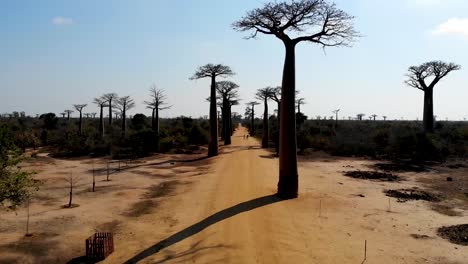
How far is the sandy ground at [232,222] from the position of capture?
7625 mm

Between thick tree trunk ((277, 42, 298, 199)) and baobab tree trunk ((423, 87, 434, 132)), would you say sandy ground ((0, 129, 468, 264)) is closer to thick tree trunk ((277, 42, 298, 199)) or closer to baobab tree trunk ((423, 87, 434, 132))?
thick tree trunk ((277, 42, 298, 199))

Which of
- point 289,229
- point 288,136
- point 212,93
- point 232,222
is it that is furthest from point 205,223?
point 212,93

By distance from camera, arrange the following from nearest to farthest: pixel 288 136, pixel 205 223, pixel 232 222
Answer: pixel 232 222 → pixel 205 223 → pixel 288 136

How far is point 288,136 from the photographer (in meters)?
12.3

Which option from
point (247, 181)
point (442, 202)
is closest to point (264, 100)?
point (247, 181)

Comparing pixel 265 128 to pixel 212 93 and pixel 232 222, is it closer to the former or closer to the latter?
pixel 212 93

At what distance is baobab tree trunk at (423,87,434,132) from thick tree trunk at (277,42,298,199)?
19.7 meters

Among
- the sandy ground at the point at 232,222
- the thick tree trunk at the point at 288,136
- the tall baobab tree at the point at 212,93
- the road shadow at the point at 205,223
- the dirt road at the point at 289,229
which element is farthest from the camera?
the tall baobab tree at the point at 212,93

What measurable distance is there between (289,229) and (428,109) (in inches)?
928

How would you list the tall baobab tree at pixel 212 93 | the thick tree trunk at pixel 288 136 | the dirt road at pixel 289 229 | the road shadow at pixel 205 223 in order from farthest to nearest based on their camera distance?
the tall baobab tree at pixel 212 93 → the thick tree trunk at pixel 288 136 → the road shadow at pixel 205 223 → the dirt road at pixel 289 229

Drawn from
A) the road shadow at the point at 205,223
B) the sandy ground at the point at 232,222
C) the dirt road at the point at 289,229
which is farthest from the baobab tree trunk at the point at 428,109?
the road shadow at the point at 205,223

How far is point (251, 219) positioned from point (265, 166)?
9736 mm

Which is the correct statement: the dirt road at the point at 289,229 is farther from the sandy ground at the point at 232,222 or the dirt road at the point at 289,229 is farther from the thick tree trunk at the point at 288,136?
the thick tree trunk at the point at 288,136

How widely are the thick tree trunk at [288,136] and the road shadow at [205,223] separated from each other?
0.51 meters
